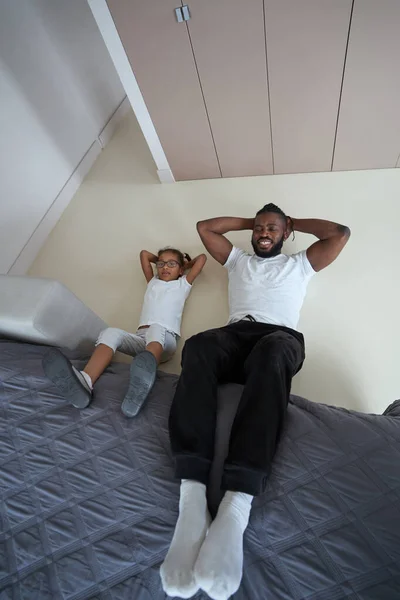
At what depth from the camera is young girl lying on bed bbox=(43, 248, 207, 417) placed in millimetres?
1226

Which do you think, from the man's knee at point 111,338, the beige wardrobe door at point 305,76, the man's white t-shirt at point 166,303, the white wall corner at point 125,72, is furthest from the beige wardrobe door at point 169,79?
the man's knee at point 111,338

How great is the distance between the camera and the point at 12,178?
85.0 inches

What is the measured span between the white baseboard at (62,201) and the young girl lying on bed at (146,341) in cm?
84

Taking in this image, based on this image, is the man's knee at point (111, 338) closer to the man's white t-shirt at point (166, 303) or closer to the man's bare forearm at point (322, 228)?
the man's white t-shirt at point (166, 303)

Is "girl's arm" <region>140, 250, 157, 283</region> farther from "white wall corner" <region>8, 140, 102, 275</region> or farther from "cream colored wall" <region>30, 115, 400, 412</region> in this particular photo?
"white wall corner" <region>8, 140, 102, 275</region>

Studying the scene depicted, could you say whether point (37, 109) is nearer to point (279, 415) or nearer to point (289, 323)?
point (289, 323)

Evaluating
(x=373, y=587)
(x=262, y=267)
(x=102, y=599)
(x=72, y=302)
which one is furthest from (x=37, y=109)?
(x=373, y=587)

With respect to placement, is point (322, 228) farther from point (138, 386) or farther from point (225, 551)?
point (225, 551)

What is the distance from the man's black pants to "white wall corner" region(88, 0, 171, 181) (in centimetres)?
142

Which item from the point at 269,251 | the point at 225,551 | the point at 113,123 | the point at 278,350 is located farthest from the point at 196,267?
the point at 113,123

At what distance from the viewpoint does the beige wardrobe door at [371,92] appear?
157cm

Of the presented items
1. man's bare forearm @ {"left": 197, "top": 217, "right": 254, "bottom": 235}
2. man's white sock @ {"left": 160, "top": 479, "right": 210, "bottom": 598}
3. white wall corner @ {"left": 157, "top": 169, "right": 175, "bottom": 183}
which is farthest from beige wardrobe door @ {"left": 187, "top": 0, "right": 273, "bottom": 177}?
man's white sock @ {"left": 160, "top": 479, "right": 210, "bottom": 598}

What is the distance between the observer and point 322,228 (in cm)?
165

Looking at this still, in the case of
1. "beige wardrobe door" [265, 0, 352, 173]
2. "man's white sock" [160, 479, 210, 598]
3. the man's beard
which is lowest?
"man's white sock" [160, 479, 210, 598]
